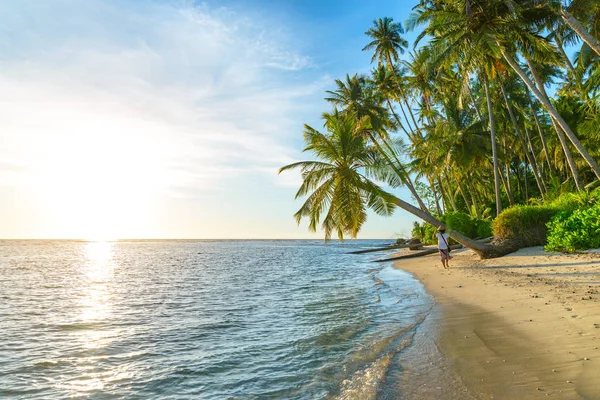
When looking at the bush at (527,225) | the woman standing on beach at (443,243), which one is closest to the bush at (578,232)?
the bush at (527,225)

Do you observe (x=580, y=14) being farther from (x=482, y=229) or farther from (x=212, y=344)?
(x=212, y=344)

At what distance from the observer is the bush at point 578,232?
571 inches

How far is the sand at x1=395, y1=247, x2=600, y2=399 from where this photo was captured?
4.50 meters

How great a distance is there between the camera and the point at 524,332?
659 cm

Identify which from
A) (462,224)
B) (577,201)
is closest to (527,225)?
(577,201)

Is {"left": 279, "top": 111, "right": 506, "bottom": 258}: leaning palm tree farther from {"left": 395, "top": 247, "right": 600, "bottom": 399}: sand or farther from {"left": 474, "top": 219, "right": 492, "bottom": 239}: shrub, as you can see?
{"left": 474, "top": 219, "right": 492, "bottom": 239}: shrub

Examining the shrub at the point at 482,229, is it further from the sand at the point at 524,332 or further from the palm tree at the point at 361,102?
the sand at the point at 524,332

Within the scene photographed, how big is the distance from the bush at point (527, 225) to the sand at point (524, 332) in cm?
594

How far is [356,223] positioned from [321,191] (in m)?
2.11

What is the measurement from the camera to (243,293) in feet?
51.5

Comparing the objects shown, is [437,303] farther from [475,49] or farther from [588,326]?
[475,49]

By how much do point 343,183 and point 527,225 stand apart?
971 cm

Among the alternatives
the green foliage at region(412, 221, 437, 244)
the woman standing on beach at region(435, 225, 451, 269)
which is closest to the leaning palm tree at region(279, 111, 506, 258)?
the woman standing on beach at region(435, 225, 451, 269)

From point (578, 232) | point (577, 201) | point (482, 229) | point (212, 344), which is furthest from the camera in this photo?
point (482, 229)
